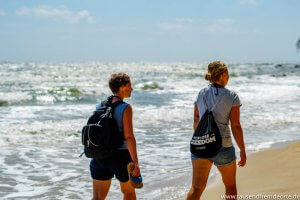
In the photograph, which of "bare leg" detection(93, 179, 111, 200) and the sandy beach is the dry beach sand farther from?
"bare leg" detection(93, 179, 111, 200)

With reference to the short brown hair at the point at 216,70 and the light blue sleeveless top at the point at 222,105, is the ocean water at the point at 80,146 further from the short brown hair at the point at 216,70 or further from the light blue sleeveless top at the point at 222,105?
the short brown hair at the point at 216,70

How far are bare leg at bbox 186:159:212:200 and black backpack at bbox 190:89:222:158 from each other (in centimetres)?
13

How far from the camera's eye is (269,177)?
6441 millimetres

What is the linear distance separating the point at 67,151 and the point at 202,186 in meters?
6.55

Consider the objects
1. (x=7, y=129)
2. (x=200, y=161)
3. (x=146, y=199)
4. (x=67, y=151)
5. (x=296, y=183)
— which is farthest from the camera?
(x=7, y=129)

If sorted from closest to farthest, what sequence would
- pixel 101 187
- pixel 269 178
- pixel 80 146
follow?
pixel 101 187 < pixel 269 178 < pixel 80 146

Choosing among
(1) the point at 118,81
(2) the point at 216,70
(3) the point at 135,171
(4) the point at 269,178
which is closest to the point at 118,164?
(3) the point at 135,171

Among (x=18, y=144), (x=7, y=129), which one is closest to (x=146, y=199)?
(x=18, y=144)

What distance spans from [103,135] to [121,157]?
0.28 metres

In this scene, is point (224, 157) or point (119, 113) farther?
point (224, 157)

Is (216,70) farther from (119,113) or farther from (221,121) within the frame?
(119,113)

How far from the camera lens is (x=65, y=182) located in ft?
25.2

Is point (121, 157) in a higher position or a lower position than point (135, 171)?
higher

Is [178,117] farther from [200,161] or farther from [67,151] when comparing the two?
[200,161]
